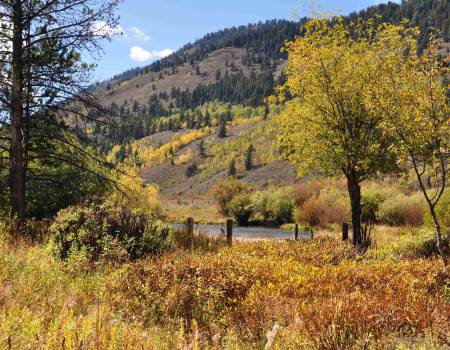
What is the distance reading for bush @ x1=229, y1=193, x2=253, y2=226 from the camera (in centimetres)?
4253

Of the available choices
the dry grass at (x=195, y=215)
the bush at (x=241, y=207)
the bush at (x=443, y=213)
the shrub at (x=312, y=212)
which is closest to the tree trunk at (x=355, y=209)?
the bush at (x=443, y=213)

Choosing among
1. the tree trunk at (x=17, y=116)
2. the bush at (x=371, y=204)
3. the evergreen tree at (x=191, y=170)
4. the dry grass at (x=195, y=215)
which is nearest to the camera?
the tree trunk at (x=17, y=116)

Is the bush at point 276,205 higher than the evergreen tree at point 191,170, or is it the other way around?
the evergreen tree at point 191,170

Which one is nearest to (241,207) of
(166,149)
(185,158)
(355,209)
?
(355,209)

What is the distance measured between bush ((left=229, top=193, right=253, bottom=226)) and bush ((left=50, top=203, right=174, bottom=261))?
104ft

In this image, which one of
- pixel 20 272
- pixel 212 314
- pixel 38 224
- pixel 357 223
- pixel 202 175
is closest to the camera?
pixel 212 314

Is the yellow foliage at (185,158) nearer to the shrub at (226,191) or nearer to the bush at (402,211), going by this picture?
the shrub at (226,191)

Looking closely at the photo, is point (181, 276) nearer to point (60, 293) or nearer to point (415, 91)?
point (60, 293)

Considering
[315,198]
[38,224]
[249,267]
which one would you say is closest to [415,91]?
[249,267]

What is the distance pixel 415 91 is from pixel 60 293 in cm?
870

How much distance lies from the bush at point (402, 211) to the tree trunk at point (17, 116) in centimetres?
2534

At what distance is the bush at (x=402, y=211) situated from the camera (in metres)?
30.9

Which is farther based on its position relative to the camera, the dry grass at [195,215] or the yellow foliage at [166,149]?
the yellow foliage at [166,149]

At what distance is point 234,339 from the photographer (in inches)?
185
